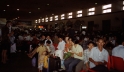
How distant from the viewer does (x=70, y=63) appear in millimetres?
6273

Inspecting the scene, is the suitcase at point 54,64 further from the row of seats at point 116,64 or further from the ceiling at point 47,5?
the ceiling at point 47,5

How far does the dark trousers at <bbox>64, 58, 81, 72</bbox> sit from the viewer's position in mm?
6174

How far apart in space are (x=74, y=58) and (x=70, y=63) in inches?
12.2

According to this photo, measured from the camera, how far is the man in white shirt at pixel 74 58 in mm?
6188

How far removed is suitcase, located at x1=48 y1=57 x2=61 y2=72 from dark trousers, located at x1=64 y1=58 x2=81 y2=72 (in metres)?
0.34

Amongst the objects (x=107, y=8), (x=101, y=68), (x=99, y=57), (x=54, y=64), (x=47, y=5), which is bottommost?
(x=54, y=64)

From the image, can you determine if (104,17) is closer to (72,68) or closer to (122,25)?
(122,25)

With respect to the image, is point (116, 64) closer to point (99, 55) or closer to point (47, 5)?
point (99, 55)

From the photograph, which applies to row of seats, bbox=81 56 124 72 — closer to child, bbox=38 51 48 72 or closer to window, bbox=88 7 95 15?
child, bbox=38 51 48 72

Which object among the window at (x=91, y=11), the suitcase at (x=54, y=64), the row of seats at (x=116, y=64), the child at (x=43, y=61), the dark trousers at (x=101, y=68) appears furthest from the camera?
the window at (x=91, y=11)

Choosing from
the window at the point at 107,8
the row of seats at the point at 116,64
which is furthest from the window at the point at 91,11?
the row of seats at the point at 116,64

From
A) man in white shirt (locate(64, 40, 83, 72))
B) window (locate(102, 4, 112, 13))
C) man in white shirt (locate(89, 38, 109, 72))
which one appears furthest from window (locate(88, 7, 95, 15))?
man in white shirt (locate(89, 38, 109, 72))

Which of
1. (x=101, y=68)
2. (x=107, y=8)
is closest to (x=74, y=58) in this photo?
(x=101, y=68)

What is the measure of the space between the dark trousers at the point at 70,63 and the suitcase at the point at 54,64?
1.12 feet
